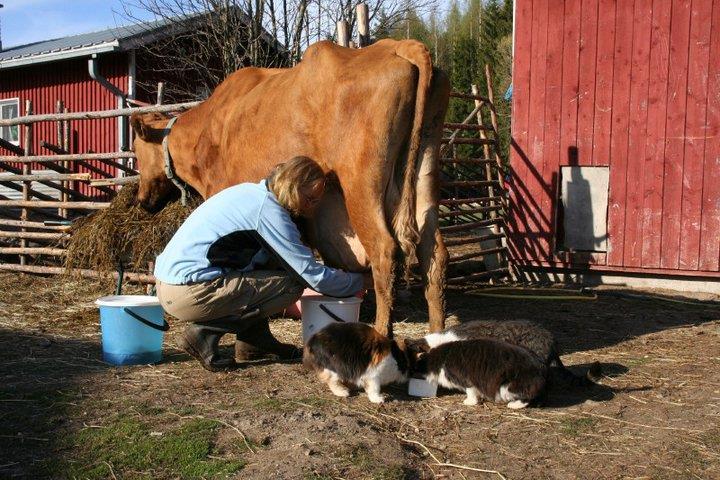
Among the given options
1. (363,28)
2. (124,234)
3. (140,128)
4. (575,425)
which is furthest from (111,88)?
(575,425)

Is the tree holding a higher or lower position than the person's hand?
higher

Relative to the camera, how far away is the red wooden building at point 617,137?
30.0ft

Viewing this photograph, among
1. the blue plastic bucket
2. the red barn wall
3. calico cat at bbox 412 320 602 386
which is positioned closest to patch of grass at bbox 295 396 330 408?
calico cat at bbox 412 320 602 386

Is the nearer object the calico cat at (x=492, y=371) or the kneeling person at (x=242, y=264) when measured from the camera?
the calico cat at (x=492, y=371)

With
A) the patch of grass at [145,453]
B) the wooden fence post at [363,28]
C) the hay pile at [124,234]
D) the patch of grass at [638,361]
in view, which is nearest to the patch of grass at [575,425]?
the patch of grass at [638,361]

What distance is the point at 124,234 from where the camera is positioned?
7.54 m

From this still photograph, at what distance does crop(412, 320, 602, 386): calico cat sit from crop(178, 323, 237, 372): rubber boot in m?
1.25

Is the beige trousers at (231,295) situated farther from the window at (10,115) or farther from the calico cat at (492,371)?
the window at (10,115)

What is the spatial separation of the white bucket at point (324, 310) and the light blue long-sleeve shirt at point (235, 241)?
0.13 metres

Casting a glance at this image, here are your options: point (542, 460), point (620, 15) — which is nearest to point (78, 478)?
point (542, 460)

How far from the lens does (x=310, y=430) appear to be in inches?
140

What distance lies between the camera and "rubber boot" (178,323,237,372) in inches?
185

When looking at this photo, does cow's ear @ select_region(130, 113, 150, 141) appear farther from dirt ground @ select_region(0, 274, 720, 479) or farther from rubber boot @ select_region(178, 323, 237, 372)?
rubber boot @ select_region(178, 323, 237, 372)

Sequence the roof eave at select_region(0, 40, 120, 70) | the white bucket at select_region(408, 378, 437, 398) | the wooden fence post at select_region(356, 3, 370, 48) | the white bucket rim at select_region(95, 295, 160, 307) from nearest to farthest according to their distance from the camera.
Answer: the white bucket at select_region(408, 378, 437, 398), the white bucket rim at select_region(95, 295, 160, 307), the wooden fence post at select_region(356, 3, 370, 48), the roof eave at select_region(0, 40, 120, 70)
